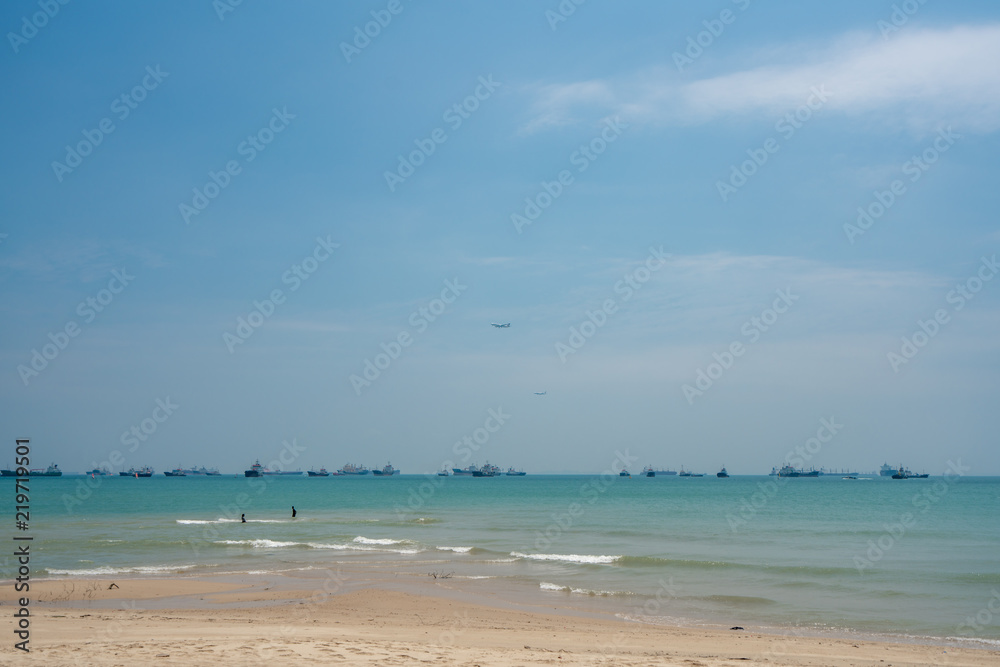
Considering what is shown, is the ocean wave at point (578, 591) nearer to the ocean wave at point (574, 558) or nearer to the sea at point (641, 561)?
the sea at point (641, 561)

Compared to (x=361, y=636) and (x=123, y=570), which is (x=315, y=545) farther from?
(x=361, y=636)

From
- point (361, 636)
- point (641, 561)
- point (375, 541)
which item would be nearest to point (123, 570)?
point (375, 541)

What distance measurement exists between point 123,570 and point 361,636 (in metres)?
16.4

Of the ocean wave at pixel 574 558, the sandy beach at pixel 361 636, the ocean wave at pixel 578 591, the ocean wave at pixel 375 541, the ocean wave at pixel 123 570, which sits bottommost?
the ocean wave at pixel 375 541

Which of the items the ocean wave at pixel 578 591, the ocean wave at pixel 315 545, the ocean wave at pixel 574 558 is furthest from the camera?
the ocean wave at pixel 315 545

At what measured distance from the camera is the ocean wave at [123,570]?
25469mm

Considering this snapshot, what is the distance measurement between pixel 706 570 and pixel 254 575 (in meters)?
16.6

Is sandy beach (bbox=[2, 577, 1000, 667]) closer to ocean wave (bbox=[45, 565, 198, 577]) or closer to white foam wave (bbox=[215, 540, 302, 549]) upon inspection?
ocean wave (bbox=[45, 565, 198, 577])

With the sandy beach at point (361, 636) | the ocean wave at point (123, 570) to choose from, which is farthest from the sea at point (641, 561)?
the sandy beach at point (361, 636)

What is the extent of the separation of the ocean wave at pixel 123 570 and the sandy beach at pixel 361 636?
3201 mm

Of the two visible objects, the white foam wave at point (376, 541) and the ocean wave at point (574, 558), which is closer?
the ocean wave at point (574, 558)

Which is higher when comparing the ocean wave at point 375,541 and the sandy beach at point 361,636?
the sandy beach at point 361,636

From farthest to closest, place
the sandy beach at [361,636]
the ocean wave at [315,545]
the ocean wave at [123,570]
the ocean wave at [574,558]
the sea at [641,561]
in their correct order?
the ocean wave at [315,545] → the ocean wave at [574,558] → the ocean wave at [123,570] → the sea at [641,561] → the sandy beach at [361,636]

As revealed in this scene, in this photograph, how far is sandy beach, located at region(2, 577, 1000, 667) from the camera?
12.1 m
